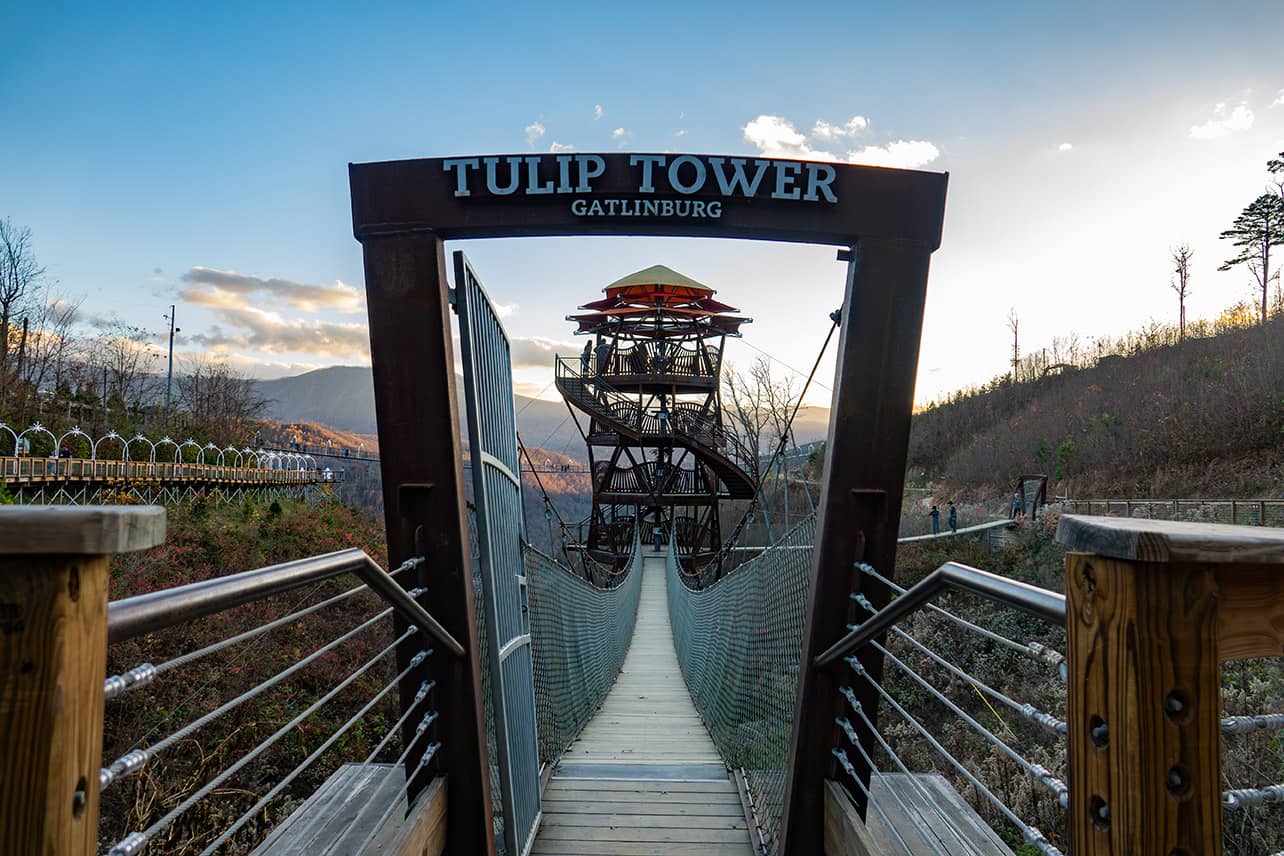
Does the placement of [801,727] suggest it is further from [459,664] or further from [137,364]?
[137,364]

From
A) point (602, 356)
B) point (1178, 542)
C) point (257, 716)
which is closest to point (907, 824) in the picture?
point (1178, 542)

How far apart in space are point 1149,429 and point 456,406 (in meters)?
23.9

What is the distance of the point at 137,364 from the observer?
30453 millimetres

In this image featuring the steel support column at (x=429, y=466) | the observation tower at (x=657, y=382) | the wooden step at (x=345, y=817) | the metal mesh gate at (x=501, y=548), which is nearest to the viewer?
the wooden step at (x=345, y=817)

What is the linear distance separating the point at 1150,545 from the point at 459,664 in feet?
8.55

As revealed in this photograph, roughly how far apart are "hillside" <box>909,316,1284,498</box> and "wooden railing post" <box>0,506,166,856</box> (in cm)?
2018

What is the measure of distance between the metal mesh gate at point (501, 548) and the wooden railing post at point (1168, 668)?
8.46 feet

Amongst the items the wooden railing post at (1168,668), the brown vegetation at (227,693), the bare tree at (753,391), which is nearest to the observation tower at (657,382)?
the bare tree at (753,391)

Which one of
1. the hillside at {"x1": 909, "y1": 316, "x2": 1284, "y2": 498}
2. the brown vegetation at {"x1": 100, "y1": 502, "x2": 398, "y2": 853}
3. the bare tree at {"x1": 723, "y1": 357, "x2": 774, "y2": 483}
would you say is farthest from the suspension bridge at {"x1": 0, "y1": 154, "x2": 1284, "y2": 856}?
the bare tree at {"x1": 723, "y1": 357, "x2": 774, "y2": 483}

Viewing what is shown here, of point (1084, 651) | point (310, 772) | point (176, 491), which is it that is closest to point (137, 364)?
point (176, 491)

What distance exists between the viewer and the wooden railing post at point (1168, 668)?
104 cm

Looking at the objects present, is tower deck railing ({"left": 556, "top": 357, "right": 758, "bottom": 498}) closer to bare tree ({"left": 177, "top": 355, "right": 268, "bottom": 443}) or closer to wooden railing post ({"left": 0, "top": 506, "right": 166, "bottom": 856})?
bare tree ({"left": 177, "top": 355, "right": 268, "bottom": 443})

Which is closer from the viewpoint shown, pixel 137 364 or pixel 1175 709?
pixel 1175 709

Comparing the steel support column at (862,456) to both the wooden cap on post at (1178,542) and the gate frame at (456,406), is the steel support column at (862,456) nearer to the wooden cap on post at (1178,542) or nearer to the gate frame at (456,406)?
the gate frame at (456,406)
